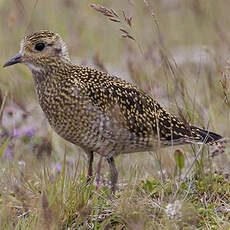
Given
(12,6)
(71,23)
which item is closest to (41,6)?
(12,6)

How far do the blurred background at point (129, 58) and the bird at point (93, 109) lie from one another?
0.82 feet

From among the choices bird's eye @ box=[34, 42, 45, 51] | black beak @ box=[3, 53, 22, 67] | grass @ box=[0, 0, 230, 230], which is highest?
bird's eye @ box=[34, 42, 45, 51]

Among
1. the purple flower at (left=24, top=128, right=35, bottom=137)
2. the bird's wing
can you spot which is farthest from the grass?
the bird's wing

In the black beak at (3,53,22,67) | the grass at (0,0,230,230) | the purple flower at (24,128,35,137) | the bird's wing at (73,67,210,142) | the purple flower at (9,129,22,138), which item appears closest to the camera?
the grass at (0,0,230,230)

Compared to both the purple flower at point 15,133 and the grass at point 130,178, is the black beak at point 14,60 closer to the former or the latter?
the grass at point 130,178

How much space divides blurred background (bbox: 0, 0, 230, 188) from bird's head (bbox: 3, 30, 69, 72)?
669 mm

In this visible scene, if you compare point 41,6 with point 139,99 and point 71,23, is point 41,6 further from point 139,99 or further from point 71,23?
point 139,99

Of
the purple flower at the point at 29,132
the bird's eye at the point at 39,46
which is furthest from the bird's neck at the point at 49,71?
the purple flower at the point at 29,132

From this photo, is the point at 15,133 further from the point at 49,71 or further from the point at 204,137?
the point at 204,137

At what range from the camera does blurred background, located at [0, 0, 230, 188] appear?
610cm

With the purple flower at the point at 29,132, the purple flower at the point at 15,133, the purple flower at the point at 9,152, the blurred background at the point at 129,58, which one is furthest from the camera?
the purple flower at the point at 29,132

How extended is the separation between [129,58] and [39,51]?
210 centimetres

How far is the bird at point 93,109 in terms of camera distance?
4.91 m

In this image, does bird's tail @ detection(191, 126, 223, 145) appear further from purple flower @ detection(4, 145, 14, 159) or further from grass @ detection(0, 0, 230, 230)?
purple flower @ detection(4, 145, 14, 159)
